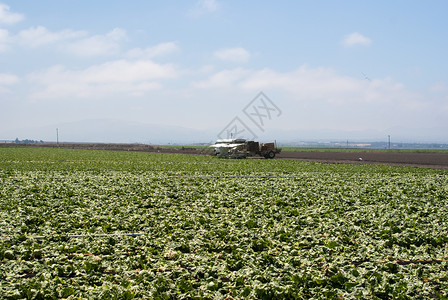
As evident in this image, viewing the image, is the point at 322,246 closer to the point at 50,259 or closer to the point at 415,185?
the point at 50,259

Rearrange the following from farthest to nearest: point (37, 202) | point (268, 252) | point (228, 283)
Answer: point (37, 202) → point (268, 252) → point (228, 283)

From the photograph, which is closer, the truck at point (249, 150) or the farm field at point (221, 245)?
the farm field at point (221, 245)

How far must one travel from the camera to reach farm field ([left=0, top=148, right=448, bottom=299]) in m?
5.71

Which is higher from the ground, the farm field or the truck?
the truck

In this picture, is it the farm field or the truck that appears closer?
the farm field

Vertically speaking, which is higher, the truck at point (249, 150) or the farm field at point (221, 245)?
the truck at point (249, 150)

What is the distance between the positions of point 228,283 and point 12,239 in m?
5.37

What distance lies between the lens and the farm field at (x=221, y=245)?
5.71 m

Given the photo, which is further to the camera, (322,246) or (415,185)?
(415,185)

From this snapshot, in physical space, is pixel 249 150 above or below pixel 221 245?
above

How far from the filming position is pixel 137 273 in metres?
6.39

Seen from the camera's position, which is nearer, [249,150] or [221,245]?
[221,245]

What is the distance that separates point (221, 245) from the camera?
8.05m

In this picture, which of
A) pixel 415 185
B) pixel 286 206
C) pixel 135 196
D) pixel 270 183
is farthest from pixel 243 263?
pixel 415 185
